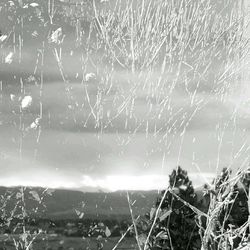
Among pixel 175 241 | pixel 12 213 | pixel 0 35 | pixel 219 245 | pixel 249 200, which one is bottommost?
pixel 219 245

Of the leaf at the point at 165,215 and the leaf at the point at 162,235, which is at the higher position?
the leaf at the point at 165,215

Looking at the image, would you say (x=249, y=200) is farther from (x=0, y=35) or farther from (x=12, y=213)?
(x=0, y=35)

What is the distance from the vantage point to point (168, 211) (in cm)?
243

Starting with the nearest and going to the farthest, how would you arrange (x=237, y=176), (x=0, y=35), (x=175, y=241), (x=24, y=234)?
(x=237, y=176), (x=24, y=234), (x=0, y=35), (x=175, y=241)

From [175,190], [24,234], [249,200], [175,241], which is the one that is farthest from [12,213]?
[175,241]

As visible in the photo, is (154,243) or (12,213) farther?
(12,213)

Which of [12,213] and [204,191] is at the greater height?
[12,213]

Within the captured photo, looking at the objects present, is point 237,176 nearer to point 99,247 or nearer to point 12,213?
point 12,213

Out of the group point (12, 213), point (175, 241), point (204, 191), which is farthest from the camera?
point (175, 241)

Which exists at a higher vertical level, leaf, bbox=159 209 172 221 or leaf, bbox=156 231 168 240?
leaf, bbox=159 209 172 221

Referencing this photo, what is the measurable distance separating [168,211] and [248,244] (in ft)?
1.25

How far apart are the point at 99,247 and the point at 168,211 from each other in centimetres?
483

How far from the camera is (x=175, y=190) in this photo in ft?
7.72

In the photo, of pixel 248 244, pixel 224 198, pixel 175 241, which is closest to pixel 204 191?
pixel 224 198
